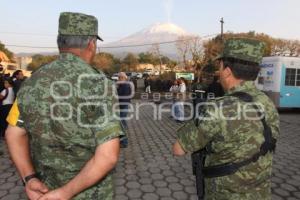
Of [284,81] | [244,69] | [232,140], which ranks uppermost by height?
[244,69]

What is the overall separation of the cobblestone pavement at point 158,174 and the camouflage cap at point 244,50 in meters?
3.03

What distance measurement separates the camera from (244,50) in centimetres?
206

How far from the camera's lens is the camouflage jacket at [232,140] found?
190cm

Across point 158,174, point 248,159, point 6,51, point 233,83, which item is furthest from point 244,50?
point 6,51

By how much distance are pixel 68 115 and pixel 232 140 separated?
3.27 ft

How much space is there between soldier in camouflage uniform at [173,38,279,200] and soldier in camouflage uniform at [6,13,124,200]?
1.93ft

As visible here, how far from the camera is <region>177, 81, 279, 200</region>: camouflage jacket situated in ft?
6.24

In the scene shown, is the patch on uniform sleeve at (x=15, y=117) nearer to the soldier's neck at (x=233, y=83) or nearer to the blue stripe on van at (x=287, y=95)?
the soldier's neck at (x=233, y=83)

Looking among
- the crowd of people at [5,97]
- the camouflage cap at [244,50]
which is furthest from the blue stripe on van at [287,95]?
the camouflage cap at [244,50]

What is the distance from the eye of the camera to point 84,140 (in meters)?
1.67

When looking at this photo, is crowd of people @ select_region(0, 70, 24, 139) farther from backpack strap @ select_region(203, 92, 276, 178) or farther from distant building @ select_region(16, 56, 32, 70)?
distant building @ select_region(16, 56, 32, 70)

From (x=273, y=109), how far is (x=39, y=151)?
1.52m

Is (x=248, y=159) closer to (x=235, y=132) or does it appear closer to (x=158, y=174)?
(x=235, y=132)

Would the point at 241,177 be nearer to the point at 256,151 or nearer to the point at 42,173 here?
the point at 256,151
